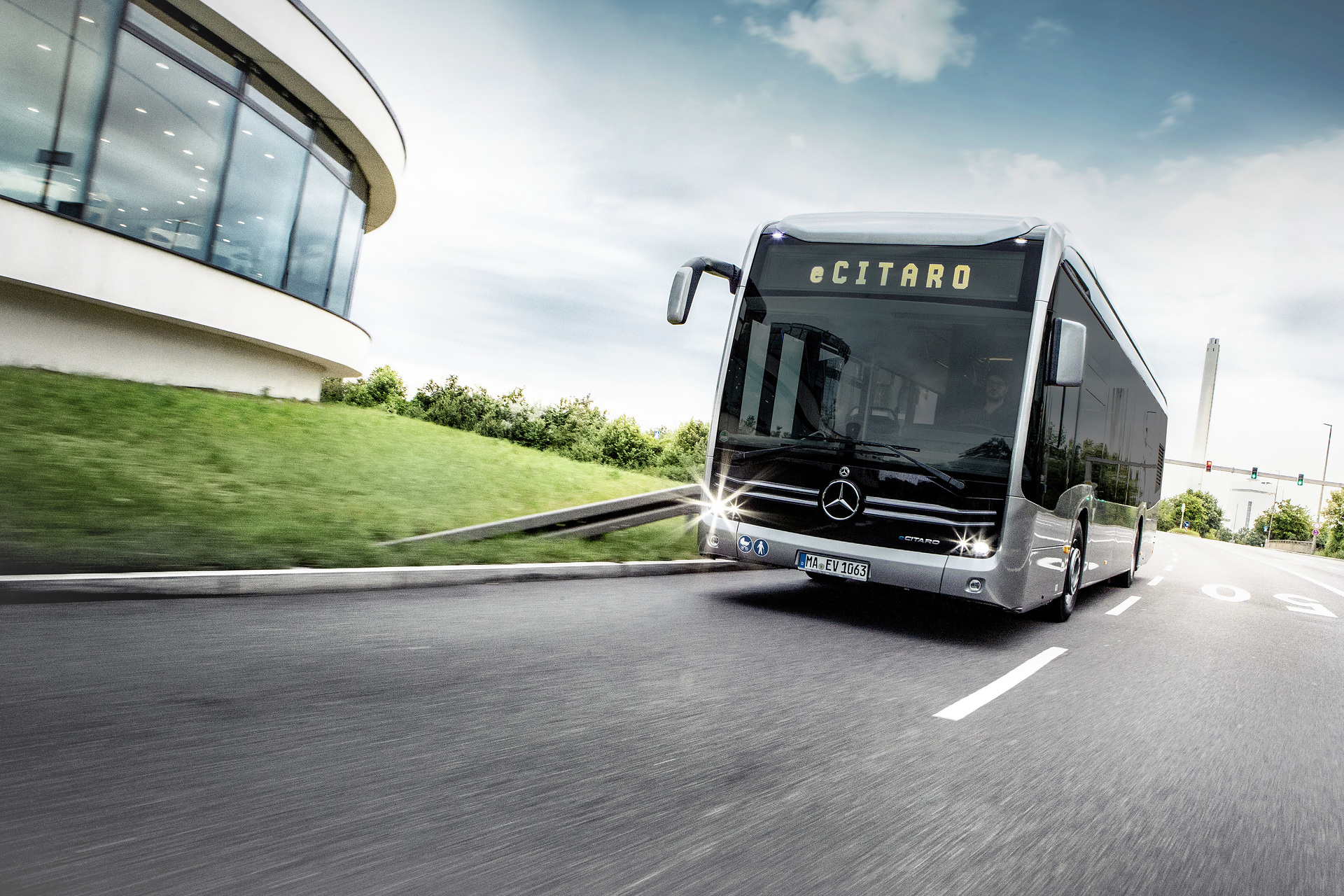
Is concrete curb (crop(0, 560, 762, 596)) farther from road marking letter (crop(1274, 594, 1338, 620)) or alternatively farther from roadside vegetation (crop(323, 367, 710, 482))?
roadside vegetation (crop(323, 367, 710, 482))

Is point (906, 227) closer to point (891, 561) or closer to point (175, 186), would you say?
point (891, 561)

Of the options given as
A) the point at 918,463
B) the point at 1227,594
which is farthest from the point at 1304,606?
the point at 918,463

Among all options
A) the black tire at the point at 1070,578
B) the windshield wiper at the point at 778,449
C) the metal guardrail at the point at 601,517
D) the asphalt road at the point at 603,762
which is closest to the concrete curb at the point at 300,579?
the asphalt road at the point at 603,762

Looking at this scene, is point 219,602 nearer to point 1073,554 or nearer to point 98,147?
point 1073,554

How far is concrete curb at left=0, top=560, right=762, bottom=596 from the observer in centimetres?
523

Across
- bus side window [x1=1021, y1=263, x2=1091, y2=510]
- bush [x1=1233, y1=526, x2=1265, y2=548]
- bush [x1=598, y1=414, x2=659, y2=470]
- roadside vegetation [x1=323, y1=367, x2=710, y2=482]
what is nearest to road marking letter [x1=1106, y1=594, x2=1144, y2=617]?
bus side window [x1=1021, y1=263, x2=1091, y2=510]

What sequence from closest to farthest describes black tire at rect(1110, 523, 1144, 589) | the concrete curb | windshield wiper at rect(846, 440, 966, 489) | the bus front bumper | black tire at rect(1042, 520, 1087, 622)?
the concrete curb → the bus front bumper → windshield wiper at rect(846, 440, 966, 489) → black tire at rect(1042, 520, 1087, 622) → black tire at rect(1110, 523, 1144, 589)

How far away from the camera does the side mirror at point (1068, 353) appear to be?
266 inches

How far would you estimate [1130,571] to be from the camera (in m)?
14.3

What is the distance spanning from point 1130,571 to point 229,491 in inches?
539

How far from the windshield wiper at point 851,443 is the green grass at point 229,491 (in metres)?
2.65

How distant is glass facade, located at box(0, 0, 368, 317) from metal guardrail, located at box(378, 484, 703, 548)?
8.84 m

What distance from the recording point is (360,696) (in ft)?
12.9

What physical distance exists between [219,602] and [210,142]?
12662 millimetres
